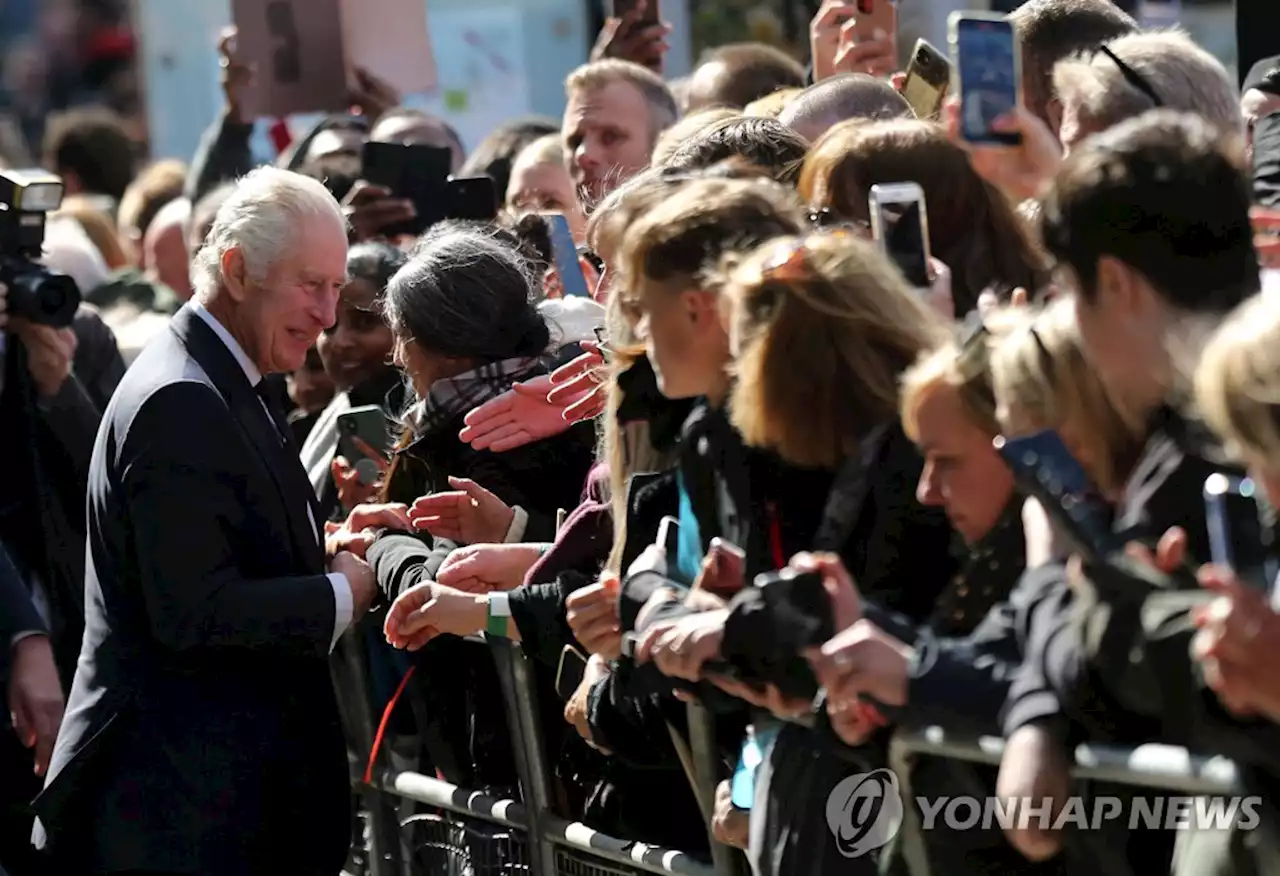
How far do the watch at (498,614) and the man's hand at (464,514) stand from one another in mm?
406

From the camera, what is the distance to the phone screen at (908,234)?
133 inches

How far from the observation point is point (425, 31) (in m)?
7.87

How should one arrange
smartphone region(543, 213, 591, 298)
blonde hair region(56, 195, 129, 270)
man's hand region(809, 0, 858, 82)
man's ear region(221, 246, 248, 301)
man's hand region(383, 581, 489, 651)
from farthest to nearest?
blonde hair region(56, 195, 129, 270), man's hand region(809, 0, 858, 82), smartphone region(543, 213, 591, 298), man's ear region(221, 246, 248, 301), man's hand region(383, 581, 489, 651)

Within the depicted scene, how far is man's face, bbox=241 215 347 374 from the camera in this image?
4.52 m

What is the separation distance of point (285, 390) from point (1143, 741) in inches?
171

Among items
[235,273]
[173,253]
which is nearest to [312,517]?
[235,273]

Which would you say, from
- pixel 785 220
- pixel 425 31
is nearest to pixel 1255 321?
pixel 785 220

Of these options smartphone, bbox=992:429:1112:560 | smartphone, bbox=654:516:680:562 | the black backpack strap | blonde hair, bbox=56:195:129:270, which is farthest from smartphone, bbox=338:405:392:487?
blonde hair, bbox=56:195:129:270

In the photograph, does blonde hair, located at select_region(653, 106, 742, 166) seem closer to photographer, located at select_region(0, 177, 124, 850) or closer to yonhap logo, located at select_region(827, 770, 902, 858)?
yonhap logo, located at select_region(827, 770, 902, 858)

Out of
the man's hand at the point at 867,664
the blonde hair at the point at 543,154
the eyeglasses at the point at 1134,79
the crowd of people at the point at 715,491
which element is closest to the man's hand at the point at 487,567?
the crowd of people at the point at 715,491

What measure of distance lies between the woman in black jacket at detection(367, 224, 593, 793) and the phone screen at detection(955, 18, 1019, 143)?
132 centimetres

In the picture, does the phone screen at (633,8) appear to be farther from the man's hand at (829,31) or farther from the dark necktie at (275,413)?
the dark necktie at (275,413)

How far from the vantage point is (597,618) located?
3.66 meters

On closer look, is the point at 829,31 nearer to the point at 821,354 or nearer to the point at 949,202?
the point at 949,202
